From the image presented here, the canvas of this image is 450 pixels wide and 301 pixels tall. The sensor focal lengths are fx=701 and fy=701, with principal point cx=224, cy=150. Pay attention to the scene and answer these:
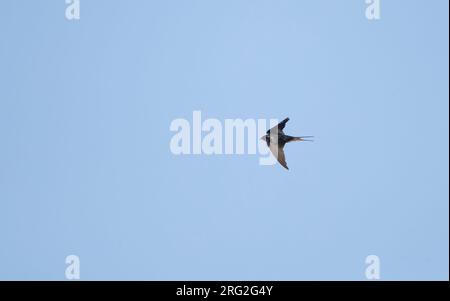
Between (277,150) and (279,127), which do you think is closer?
(277,150)

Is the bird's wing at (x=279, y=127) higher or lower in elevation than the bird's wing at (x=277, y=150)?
higher

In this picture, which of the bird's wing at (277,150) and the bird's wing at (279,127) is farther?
the bird's wing at (279,127)

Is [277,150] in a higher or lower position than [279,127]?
lower

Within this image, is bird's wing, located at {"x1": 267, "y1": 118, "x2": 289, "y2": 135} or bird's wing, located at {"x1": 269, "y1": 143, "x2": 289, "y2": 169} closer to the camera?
bird's wing, located at {"x1": 269, "y1": 143, "x2": 289, "y2": 169}

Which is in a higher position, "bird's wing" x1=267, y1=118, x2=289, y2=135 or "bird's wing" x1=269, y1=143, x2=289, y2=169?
"bird's wing" x1=267, y1=118, x2=289, y2=135
